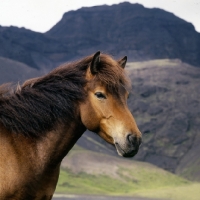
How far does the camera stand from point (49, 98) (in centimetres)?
929

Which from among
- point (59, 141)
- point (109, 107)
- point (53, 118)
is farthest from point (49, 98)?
point (109, 107)

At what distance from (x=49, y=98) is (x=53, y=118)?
1.30 ft

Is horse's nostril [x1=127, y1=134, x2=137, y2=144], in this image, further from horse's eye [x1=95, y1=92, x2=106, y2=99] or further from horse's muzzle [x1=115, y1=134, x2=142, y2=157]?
horse's eye [x1=95, y1=92, x2=106, y2=99]

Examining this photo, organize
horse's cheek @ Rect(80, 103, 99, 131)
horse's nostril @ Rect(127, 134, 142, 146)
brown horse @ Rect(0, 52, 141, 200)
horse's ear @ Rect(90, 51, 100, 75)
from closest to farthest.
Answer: horse's nostril @ Rect(127, 134, 142, 146) < brown horse @ Rect(0, 52, 141, 200) < horse's cheek @ Rect(80, 103, 99, 131) < horse's ear @ Rect(90, 51, 100, 75)

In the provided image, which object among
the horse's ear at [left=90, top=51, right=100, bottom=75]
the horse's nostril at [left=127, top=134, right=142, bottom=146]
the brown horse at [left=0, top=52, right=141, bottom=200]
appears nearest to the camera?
the horse's nostril at [left=127, top=134, right=142, bottom=146]

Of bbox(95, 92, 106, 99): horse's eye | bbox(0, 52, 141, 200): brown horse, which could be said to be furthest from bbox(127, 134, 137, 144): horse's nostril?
bbox(95, 92, 106, 99): horse's eye

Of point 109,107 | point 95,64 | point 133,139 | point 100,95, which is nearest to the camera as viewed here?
point 133,139

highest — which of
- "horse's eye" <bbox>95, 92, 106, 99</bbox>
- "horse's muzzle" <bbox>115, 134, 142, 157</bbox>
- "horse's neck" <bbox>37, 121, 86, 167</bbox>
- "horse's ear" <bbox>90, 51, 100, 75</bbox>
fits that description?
"horse's ear" <bbox>90, 51, 100, 75</bbox>

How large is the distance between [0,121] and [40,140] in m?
0.85

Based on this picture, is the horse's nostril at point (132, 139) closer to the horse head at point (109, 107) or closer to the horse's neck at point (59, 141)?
the horse head at point (109, 107)

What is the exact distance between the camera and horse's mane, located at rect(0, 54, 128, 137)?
29.8 ft

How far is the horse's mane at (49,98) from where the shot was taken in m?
9.09

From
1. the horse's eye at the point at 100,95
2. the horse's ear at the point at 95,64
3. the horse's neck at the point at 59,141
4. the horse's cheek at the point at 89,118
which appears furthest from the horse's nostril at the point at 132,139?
the horse's ear at the point at 95,64

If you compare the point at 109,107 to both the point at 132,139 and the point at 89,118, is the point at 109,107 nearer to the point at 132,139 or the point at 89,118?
the point at 89,118
